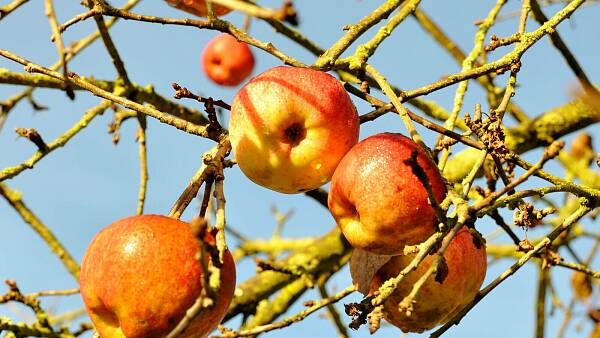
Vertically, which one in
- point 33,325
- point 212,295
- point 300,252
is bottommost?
point 212,295

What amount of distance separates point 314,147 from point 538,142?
5.94 feet

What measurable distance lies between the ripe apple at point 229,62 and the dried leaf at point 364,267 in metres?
3.87

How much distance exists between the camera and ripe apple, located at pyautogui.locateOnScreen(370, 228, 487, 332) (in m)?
1.94

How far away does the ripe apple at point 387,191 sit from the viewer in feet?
5.30

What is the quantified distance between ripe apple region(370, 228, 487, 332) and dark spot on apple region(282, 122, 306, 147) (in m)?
0.42

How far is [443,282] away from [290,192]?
1.43 ft

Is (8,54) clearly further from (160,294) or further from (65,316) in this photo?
(65,316)

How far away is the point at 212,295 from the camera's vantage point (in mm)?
1230

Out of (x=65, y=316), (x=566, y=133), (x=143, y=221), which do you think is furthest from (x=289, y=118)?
(x=65, y=316)

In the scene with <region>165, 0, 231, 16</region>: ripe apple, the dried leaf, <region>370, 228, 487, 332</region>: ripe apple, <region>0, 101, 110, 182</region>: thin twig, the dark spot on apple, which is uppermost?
<region>165, 0, 231, 16</region>: ripe apple

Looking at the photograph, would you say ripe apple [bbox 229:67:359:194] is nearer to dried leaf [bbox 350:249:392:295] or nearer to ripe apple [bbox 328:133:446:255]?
ripe apple [bbox 328:133:446:255]

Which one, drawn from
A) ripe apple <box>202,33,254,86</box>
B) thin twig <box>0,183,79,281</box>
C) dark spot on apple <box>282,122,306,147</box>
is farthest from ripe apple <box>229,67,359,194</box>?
ripe apple <box>202,33,254,86</box>

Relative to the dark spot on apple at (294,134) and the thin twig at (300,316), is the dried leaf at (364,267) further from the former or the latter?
the dark spot on apple at (294,134)

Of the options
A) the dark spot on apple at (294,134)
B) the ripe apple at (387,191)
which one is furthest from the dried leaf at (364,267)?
the dark spot on apple at (294,134)
